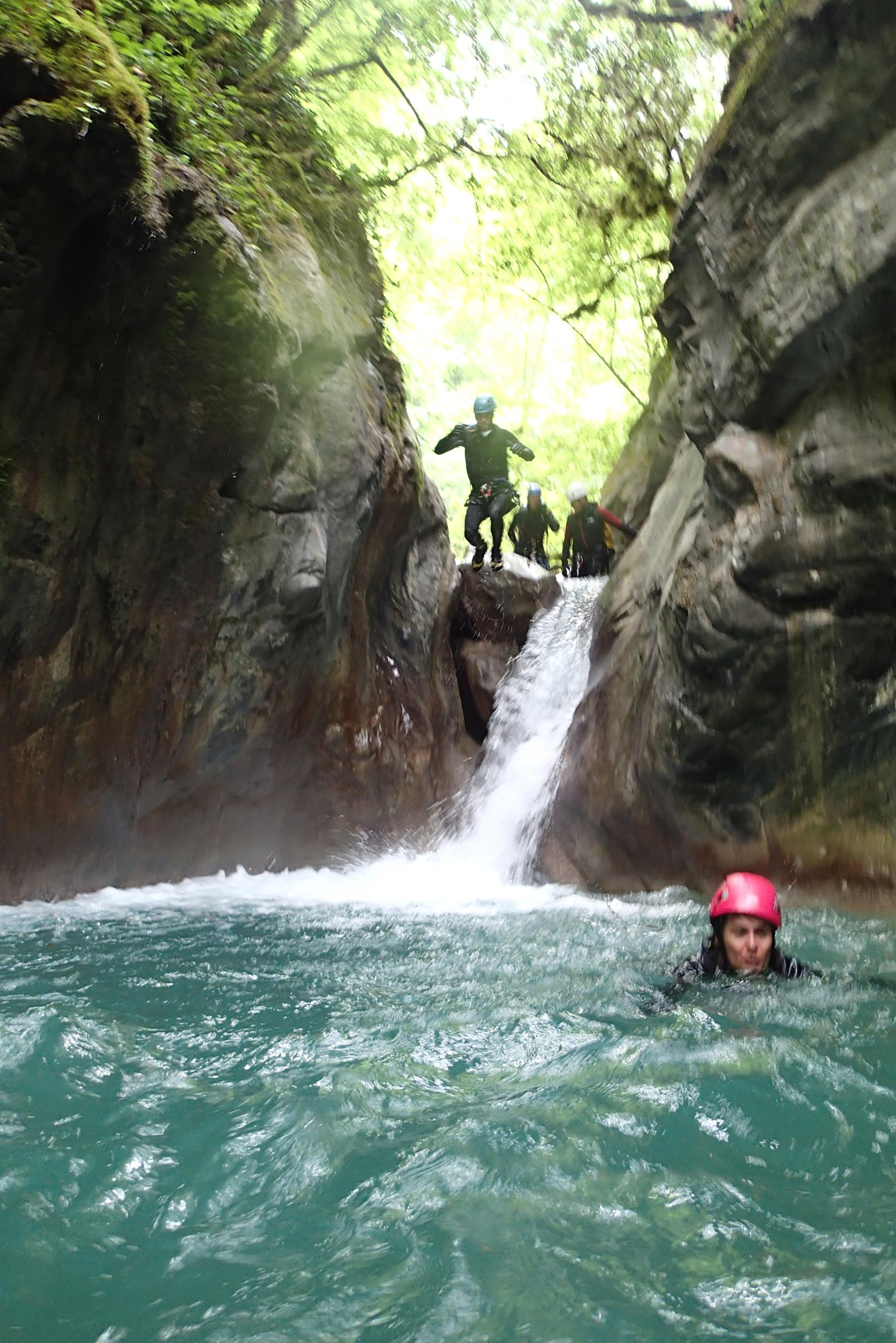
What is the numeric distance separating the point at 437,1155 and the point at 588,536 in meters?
14.0

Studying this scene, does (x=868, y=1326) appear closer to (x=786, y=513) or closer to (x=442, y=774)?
(x=786, y=513)

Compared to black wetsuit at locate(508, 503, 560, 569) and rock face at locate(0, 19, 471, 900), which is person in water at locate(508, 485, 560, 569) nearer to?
black wetsuit at locate(508, 503, 560, 569)

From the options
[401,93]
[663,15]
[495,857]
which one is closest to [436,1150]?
[495,857]

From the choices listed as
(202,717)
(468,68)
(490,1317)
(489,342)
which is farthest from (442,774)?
(489,342)

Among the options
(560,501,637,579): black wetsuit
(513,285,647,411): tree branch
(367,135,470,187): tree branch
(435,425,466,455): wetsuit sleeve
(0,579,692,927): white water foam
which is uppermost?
(367,135,470,187): tree branch

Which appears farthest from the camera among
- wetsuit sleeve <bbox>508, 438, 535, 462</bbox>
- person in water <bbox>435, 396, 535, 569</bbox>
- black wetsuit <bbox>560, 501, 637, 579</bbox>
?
black wetsuit <bbox>560, 501, 637, 579</bbox>

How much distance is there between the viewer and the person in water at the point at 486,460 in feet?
43.2

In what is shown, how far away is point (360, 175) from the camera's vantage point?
1172 cm

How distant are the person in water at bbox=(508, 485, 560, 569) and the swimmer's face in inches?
518

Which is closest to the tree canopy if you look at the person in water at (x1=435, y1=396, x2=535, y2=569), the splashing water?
the person in water at (x1=435, y1=396, x2=535, y2=569)

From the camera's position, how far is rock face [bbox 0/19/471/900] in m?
6.18

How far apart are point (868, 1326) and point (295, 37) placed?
1134 cm

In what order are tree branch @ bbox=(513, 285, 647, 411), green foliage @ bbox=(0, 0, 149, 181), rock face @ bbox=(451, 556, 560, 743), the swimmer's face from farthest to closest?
1. tree branch @ bbox=(513, 285, 647, 411)
2. rock face @ bbox=(451, 556, 560, 743)
3. green foliage @ bbox=(0, 0, 149, 181)
4. the swimmer's face

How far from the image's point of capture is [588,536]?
53.1 ft
